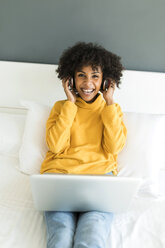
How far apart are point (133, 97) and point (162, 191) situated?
2.12 ft

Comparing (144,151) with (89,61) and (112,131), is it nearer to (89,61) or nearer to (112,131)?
(112,131)

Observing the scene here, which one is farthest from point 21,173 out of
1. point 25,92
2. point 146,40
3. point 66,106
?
point 146,40

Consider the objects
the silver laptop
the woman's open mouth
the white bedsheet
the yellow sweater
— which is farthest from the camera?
the woman's open mouth

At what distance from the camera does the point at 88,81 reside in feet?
4.05

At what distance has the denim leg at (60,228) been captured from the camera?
0.84m

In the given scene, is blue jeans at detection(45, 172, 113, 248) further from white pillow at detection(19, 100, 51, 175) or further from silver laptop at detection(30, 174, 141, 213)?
white pillow at detection(19, 100, 51, 175)

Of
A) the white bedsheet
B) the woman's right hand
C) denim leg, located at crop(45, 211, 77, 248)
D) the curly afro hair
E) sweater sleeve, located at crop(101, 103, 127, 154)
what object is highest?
the curly afro hair

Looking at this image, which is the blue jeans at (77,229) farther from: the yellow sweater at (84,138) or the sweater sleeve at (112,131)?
the sweater sleeve at (112,131)

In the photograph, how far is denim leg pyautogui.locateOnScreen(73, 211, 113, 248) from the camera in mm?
831

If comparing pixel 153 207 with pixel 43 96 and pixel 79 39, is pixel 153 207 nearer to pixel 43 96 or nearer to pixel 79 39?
pixel 43 96

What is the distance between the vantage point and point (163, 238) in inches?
37.7

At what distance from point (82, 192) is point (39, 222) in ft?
1.12

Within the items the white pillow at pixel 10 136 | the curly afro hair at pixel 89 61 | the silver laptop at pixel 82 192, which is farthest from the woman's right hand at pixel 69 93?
the silver laptop at pixel 82 192

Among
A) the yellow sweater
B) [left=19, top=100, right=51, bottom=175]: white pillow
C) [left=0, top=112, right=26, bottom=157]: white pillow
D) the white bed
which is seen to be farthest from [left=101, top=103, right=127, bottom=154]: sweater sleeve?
[left=0, top=112, right=26, bottom=157]: white pillow
